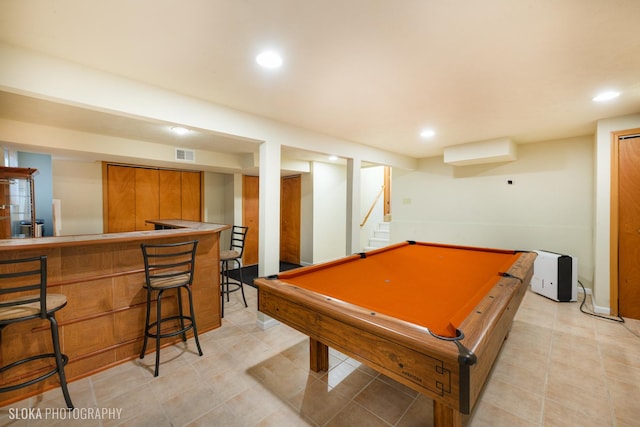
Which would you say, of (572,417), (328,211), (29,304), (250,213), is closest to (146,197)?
(250,213)

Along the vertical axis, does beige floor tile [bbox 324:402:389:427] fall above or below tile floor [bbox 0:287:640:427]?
below

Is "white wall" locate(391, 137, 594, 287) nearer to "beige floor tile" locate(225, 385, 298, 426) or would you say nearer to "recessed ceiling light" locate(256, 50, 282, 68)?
"recessed ceiling light" locate(256, 50, 282, 68)

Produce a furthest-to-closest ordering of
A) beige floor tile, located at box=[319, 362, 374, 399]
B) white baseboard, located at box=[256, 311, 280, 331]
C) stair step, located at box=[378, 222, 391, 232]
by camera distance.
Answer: stair step, located at box=[378, 222, 391, 232] → white baseboard, located at box=[256, 311, 280, 331] → beige floor tile, located at box=[319, 362, 374, 399]

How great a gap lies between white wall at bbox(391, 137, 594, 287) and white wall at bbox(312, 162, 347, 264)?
149 cm

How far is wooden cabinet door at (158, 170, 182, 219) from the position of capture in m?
5.10

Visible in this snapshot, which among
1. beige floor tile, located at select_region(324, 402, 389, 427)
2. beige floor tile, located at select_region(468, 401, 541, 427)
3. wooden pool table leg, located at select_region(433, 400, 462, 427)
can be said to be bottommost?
beige floor tile, located at select_region(324, 402, 389, 427)

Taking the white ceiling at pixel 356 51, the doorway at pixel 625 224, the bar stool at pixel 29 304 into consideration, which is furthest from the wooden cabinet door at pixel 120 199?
the doorway at pixel 625 224

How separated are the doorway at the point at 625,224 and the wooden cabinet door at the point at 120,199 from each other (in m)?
7.14

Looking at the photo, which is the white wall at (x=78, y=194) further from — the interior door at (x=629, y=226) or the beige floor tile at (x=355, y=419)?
the interior door at (x=629, y=226)

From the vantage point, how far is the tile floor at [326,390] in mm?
1690

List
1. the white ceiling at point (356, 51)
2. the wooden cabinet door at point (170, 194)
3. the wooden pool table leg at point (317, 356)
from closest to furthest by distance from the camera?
the white ceiling at point (356, 51)
the wooden pool table leg at point (317, 356)
the wooden cabinet door at point (170, 194)

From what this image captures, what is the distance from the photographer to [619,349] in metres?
2.47

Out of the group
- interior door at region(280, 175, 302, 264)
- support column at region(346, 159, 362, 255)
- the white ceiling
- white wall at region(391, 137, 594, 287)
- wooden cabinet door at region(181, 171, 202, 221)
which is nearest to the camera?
the white ceiling

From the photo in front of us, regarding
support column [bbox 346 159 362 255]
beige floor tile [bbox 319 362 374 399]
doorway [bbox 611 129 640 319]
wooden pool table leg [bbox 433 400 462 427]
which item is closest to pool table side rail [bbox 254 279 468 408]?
wooden pool table leg [bbox 433 400 462 427]
